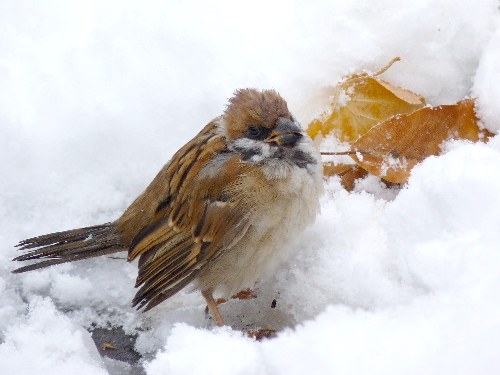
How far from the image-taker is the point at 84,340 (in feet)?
9.44

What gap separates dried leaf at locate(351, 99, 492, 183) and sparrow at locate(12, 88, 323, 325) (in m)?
0.33

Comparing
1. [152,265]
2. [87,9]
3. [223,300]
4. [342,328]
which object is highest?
[87,9]

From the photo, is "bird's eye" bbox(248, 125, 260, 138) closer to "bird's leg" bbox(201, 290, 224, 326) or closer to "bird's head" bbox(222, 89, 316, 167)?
"bird's head" bbox(222, 89, 316, 167)

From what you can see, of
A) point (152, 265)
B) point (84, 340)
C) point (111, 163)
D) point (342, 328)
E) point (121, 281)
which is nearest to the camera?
point (342, 328)

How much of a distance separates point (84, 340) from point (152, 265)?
1.44ft

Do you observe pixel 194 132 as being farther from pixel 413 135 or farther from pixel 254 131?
pixel 413 135

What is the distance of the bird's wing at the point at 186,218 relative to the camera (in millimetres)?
3092

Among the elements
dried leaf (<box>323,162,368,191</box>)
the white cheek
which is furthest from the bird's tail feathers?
dried leaf (<box>323,162,368,191</box>)

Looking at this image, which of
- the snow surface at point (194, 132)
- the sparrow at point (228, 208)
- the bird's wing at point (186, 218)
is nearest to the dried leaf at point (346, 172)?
the snow surface at point (194, 132)

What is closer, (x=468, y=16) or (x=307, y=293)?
(x=307, y=293)

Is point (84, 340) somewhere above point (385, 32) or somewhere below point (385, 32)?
below

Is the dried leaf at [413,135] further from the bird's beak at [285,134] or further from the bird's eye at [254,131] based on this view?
the bird's eye at [254,131]

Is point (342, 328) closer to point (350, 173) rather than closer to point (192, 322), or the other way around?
point (192, 322)

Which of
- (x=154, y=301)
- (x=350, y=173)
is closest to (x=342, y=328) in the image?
(x=154, y=301)
